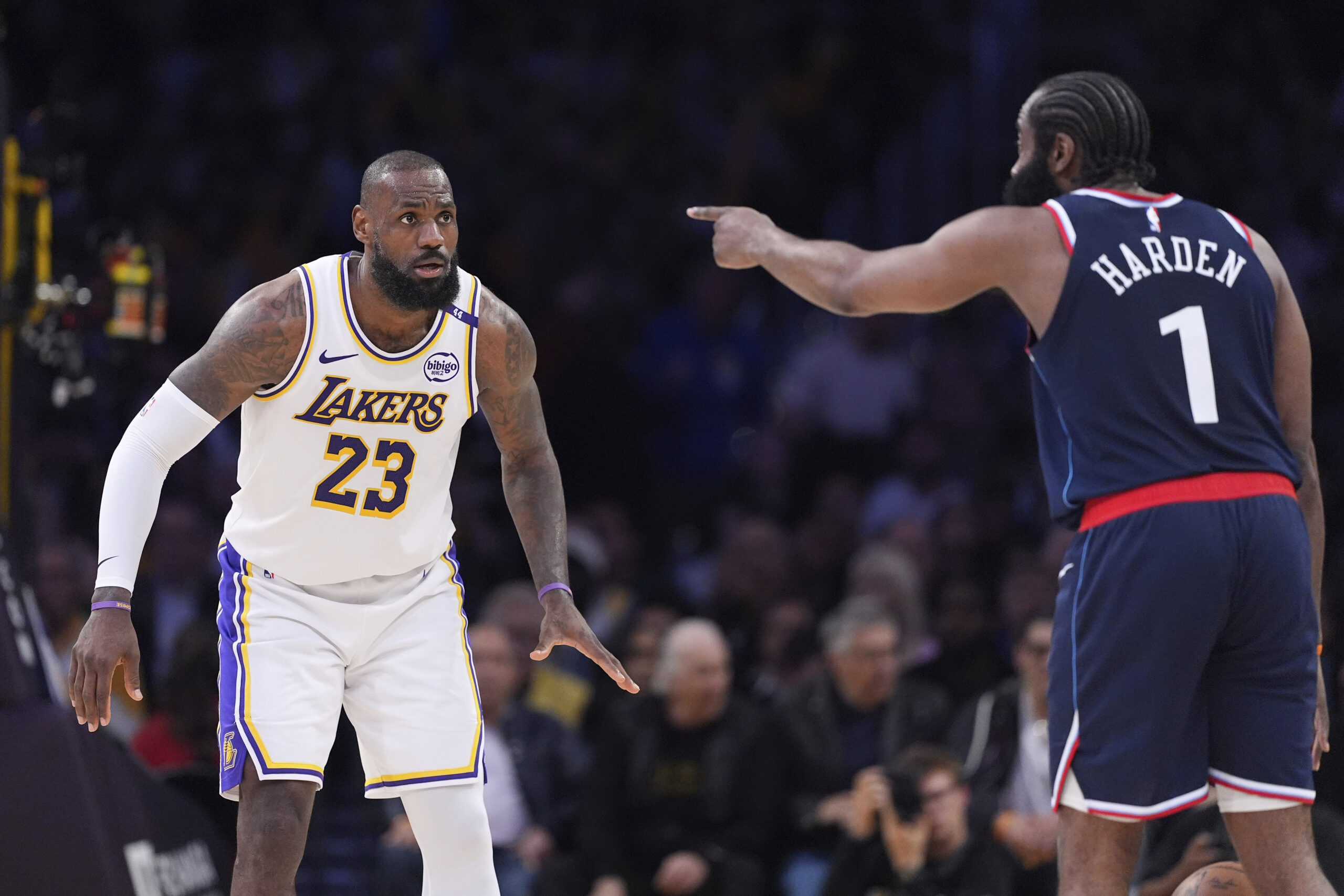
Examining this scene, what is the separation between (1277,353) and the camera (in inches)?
153

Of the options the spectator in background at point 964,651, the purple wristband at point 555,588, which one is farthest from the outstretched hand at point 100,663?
the spectator in background at point 964,651

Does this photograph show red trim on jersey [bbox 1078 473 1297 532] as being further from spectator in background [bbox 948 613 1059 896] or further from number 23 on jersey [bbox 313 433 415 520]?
spectator in background [bbox 948 613 1059 896]

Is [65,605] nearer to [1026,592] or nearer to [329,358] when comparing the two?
[329,358]

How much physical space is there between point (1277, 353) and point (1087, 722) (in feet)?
3.30

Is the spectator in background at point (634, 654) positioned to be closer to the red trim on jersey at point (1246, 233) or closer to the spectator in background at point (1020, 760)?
the spectator in background at point (1020, 760)

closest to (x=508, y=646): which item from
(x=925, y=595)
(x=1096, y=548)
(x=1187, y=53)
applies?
(x=925, y=595)

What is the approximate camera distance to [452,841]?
426 centimetres

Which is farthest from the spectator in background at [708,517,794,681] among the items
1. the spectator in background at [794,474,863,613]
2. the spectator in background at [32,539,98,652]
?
the spectator in background at [32,539,98,652]

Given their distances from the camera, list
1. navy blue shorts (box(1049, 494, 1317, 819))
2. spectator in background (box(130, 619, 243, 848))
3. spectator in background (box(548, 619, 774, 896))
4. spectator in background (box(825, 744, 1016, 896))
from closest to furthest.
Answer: navy blue shorts (box(1049, 494, 1317, 819)) < spectator in background (box(825, 744, 1016, 896)) < spectator in background (box(548, 619, 774, 896)) < spectator in background (box(130, 619, 243, 848))

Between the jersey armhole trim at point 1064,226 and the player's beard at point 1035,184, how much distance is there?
212 mm

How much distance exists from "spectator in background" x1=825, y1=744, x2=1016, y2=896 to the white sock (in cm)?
257

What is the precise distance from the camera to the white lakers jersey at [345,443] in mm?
4219

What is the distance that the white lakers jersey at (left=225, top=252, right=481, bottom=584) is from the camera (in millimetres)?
4219

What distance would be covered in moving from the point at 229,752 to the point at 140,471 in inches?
29.1
